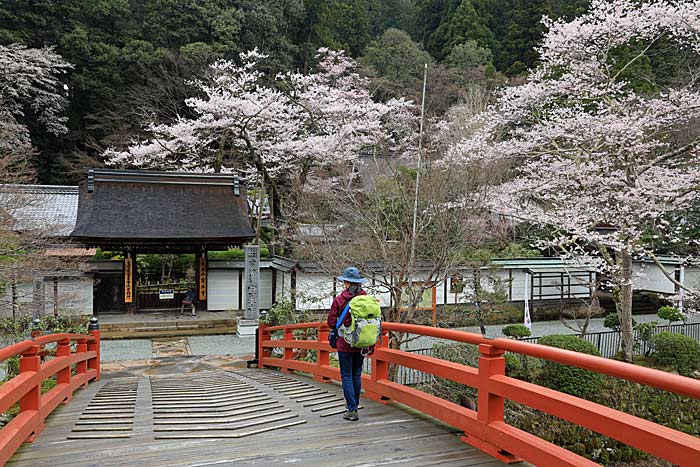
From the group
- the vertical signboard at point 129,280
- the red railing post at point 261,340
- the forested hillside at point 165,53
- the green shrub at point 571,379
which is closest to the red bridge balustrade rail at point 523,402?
the red railing post at point 261,340

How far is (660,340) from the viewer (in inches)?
472

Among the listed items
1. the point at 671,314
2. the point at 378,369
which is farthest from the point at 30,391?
the point at 671,314

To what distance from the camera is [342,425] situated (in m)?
4.20

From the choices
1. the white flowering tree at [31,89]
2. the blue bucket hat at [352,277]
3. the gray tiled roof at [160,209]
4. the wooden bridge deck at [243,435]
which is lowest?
the wooden bridge deck at [243,435]

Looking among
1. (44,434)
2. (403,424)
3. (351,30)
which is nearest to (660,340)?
(403,424)

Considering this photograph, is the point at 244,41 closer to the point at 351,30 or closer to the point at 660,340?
the point at 351,30

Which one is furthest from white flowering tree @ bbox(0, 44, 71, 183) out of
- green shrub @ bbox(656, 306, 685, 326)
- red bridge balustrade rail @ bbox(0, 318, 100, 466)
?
green shrub @ bbox(656, 306, 685, 326)

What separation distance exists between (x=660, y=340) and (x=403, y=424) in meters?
10.2

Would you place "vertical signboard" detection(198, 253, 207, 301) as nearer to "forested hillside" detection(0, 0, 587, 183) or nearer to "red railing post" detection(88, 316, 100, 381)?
"red railing post" detection(88, 316, 100, 381)

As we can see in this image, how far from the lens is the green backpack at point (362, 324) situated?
425 cm

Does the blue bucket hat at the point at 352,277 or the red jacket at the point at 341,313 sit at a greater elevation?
the blue bucket hat at the point at 352,277

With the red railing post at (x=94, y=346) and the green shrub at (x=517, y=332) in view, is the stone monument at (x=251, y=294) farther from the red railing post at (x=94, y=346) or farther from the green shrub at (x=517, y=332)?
the red railing post at (x=94, y=346)

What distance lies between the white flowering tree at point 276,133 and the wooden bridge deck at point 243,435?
1137cm

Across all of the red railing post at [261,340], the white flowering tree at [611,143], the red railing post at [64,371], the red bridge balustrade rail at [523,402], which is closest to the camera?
the red bridge balustrade rail at [523,402]
